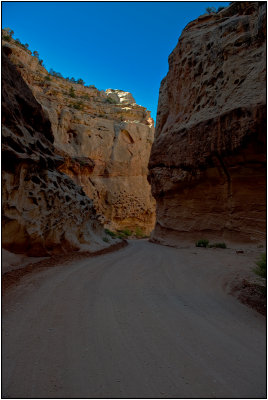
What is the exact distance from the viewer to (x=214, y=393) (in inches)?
69.5

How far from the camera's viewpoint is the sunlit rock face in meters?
29.0

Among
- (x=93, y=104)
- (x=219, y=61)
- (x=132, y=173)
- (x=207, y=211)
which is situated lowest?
(x=207, y=211)

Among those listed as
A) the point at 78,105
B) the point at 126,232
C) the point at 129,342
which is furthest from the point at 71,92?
the point at 129,342

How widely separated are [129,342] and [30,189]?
6.13 metres

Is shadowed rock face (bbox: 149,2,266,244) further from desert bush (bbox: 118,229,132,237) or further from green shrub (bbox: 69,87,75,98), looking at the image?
green shrub (bbox: 69,87,75,98)

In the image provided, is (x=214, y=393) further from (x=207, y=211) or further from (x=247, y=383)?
(x=207, y=211)

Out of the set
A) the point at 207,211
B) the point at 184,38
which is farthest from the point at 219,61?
the point at 207,211

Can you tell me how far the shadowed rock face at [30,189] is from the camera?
20.3 ft

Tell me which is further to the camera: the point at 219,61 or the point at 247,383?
the point at 219,61

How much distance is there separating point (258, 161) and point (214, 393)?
9949mm

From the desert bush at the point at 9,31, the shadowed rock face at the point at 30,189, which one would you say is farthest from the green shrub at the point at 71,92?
the shadowed rock face at the point at 30,189

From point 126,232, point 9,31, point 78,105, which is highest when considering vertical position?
point 9,31

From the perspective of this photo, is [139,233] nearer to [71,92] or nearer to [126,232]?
[126,232]

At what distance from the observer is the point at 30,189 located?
284 inches
